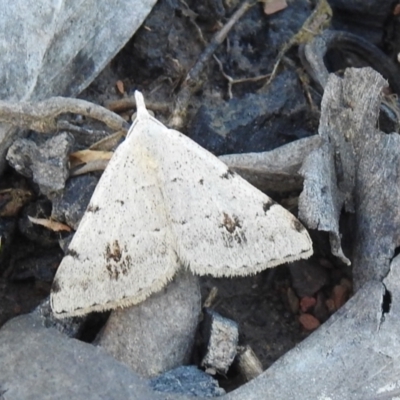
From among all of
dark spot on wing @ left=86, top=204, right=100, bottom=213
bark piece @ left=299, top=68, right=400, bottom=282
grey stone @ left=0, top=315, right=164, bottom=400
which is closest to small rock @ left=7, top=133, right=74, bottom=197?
dark spot on wing @ left=86, top=204, right=100, bottom=213

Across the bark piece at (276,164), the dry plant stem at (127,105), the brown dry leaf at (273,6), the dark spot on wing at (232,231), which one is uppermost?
the brown dry leaf at (273,6)

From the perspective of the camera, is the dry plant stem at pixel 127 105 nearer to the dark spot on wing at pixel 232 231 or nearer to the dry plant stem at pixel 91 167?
the dry plant stem at pixel 91 167

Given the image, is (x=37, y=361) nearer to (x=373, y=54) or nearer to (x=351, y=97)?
(x=351, y=97)

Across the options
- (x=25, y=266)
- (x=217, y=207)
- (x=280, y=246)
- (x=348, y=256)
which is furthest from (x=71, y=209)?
(x=348, y=256)

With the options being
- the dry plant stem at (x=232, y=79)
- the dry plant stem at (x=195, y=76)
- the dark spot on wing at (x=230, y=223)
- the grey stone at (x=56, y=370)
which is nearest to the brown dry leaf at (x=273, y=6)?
the dry plant stem at (x=195, y=76)

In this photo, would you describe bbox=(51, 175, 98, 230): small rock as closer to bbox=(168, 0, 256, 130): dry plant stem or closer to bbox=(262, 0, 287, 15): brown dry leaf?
bbox=(168, 0, 256, 130): dry plant stem

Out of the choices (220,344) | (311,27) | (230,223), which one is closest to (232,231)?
(230,223)

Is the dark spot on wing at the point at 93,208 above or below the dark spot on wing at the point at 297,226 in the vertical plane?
below
